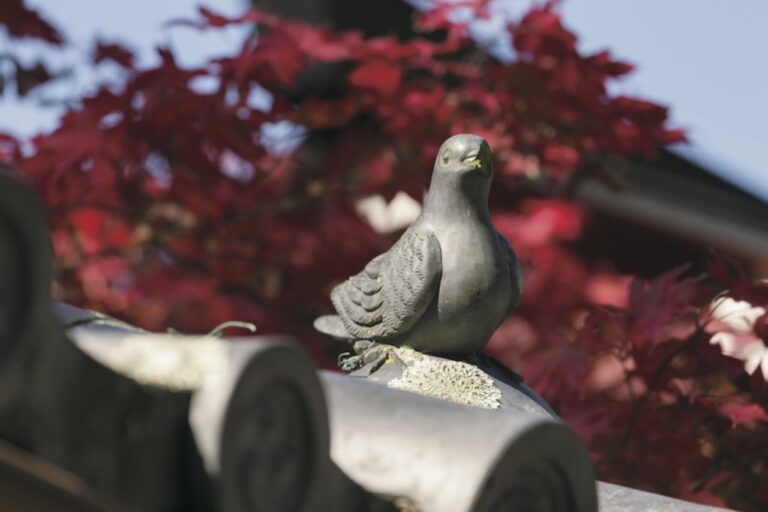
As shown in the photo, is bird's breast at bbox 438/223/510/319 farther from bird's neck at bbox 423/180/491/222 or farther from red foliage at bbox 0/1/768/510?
red foliage at bbox 0/1/768/510

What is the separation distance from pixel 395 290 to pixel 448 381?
237 millimetres

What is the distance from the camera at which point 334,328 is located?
3322 mm

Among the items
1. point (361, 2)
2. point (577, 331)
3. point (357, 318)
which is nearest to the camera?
point (357, 318)

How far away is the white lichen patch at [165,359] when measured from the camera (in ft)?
5.48

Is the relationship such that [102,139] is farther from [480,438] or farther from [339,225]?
[480,438]

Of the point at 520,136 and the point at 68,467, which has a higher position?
the point at 68,467

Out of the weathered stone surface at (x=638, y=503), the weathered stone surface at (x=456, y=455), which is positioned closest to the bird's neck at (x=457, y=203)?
the weathered stone surface at (x=638, y=503)

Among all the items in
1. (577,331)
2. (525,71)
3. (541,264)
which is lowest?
(541,264)

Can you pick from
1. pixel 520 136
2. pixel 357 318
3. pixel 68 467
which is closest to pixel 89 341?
pixel 68 467

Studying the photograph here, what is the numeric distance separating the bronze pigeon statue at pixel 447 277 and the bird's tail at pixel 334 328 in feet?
0.31

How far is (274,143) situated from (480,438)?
342 centimetres

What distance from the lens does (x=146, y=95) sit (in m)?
4.73

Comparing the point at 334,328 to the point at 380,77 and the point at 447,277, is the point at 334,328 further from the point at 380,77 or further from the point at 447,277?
the point at 380,77

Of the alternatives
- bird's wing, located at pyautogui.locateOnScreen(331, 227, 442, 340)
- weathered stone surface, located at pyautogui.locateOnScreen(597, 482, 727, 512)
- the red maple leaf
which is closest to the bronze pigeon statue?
bird's wing, located at pyautogui.locateOnScreen(331, 227, 442, 340)
